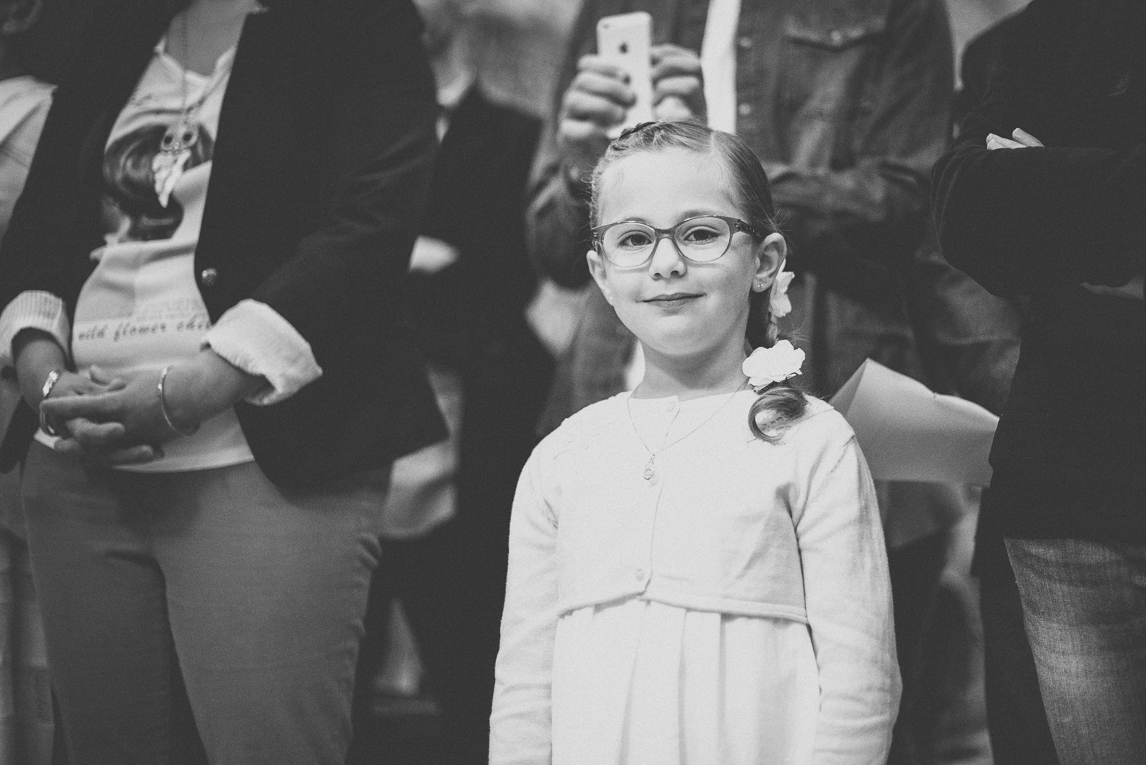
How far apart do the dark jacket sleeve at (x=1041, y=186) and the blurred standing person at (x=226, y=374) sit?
879mm

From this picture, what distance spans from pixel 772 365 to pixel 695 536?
26 centimetres

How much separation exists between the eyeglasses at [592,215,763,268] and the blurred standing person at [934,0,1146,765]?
0.28 metres

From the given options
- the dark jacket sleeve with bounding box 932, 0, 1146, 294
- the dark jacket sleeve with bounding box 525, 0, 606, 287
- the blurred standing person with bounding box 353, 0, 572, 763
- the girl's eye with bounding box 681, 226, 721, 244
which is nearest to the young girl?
the girl's eye with bounding box 681, 226, 721, 244

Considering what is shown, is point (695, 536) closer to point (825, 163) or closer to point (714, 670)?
point (714, 670)

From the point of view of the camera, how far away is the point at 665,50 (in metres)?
1.97

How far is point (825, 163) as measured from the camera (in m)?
2.04

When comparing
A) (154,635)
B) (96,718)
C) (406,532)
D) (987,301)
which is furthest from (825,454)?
(406,532)

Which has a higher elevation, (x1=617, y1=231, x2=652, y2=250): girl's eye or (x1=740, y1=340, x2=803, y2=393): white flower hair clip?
(x1=617, y1=231, x2=652, y2=250): girl's eye

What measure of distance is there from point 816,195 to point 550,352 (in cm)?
94

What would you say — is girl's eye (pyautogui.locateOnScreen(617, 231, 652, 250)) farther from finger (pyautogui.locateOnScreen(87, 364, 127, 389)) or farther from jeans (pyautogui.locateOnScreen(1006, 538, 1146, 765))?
finger (pyautogui.locateOnScreen(87, 364, 127, 389))

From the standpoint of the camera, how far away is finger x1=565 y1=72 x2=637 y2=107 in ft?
6.37

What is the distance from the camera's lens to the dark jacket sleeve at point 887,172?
1.90m

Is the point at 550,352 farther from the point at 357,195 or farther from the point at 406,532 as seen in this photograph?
the point at 357,195

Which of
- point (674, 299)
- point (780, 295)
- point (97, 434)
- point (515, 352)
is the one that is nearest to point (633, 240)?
point (674, 299)
